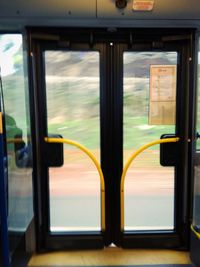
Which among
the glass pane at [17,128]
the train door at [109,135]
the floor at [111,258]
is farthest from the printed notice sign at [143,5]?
the floor at [111,258]

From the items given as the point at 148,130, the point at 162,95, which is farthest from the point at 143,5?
the point at 148,130

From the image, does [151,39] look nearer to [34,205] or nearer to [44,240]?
[34,205]

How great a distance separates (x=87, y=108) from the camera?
2582 mm

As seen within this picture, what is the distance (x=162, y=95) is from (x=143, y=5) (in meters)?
0.83

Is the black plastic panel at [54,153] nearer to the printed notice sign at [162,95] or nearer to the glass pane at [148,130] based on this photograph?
the glass pane at [148,130]

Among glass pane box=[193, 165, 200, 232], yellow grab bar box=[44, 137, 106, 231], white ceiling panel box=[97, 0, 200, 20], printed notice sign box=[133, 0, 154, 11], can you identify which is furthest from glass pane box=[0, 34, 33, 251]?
glass pane box=[193, 165, 200, 232]

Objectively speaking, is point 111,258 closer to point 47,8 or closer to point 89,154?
point 89,154

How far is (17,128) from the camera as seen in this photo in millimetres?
2338

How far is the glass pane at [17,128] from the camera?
2.16 meters

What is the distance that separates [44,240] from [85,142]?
99cm

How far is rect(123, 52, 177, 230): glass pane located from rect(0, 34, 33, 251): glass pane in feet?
2.87

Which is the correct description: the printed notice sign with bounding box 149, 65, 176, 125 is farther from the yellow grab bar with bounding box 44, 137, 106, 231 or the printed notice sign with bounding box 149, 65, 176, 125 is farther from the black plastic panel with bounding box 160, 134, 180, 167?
the yellow grab bar with bounding box 44, 137, 106, 231

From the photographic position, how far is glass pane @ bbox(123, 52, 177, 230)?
2.52 metres

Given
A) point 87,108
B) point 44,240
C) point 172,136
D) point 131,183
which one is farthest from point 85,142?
point 44,240
